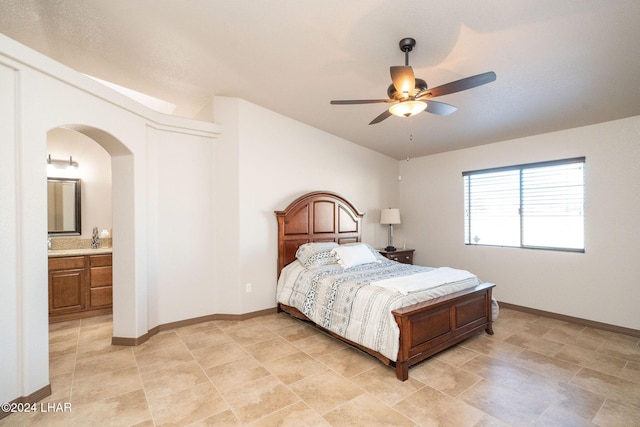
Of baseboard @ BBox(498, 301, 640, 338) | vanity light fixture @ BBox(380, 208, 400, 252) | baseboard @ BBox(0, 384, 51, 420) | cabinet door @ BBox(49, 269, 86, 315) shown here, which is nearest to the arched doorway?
baseboard @ BBox(0, 384, 51, 420)

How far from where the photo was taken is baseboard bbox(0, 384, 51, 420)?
6.46 ft

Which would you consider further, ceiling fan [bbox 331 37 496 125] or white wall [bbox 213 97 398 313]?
white wall [bbox 213 97 398 313]

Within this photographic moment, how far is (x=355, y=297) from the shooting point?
9.35ft

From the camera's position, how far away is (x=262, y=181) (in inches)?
159

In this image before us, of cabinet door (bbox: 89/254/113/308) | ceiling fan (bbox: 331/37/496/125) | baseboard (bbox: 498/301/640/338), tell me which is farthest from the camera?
cabinet door (bbox: 89/254/113/308)

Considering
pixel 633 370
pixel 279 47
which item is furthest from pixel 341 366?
pixel 279 47

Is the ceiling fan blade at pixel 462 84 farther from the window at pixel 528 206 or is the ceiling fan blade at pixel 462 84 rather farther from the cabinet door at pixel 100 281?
the cabinet door at pixel 100 281

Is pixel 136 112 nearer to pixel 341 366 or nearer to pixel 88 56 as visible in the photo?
pixel 88 56

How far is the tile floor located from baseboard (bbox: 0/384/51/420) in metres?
0.06

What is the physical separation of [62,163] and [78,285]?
1.86 metres

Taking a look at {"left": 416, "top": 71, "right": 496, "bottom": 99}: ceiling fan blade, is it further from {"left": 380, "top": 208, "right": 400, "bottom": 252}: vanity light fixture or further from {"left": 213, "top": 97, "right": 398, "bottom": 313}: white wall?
{"left": 380, "top": 208, "right": 400, "bottom": 252}: vanity light fixture

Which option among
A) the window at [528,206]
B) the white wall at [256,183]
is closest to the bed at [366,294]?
the white wall at [256,183]

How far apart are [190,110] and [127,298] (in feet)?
9.76

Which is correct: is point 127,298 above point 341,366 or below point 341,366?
above
